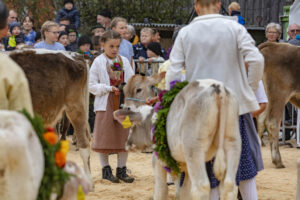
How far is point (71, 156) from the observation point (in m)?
9.88

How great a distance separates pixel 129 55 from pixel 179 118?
6060 mm

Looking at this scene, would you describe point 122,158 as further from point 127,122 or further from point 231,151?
point 231,151

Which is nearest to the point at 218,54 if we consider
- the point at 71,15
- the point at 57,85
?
the point at 57,85

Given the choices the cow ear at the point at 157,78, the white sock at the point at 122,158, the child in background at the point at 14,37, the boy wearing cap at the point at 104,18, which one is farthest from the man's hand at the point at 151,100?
the boy wearing cap at the point at 104,18

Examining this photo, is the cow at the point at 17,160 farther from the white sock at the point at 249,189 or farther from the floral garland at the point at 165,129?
the white sock at the point at 249,189

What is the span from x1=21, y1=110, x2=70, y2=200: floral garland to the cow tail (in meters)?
1.57

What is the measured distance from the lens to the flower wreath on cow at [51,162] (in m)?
3.06

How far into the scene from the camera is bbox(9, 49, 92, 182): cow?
6.52 metres

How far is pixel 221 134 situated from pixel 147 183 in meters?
3.53

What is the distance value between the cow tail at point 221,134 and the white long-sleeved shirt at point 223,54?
43 centimetres

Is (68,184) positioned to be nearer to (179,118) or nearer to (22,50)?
(179,118)

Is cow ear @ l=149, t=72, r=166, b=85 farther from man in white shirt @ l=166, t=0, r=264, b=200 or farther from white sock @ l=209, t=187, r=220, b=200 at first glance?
white sock @ l=209, t=187, r=220, b=200

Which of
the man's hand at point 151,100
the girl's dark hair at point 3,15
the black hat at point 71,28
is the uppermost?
→ the girl's dark hair at point 3,15

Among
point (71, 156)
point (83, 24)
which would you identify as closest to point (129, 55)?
point (71, 156)
